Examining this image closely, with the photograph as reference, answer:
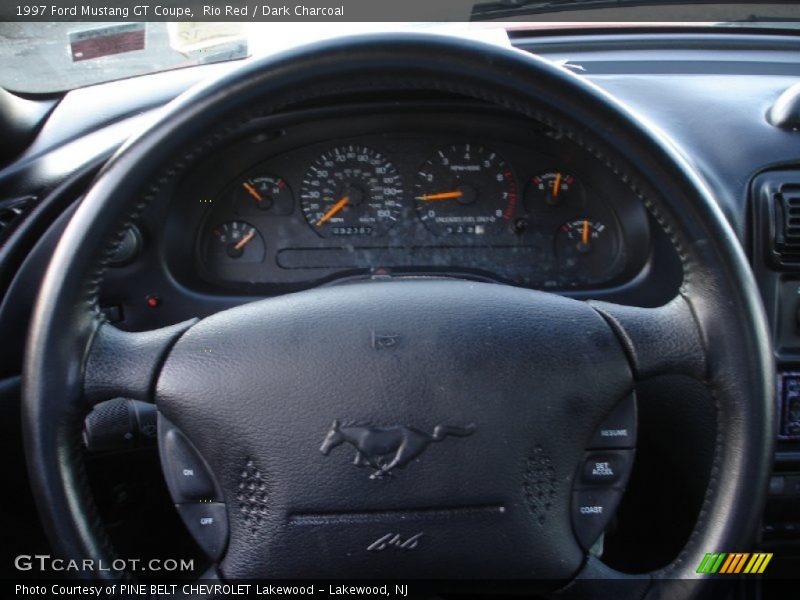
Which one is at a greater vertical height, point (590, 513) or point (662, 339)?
point (662, 339)

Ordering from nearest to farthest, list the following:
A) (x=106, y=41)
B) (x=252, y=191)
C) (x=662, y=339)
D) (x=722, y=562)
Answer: (x=722, y=562), (x=662, y=339), (x=106, y=41), (x=252, y=191)

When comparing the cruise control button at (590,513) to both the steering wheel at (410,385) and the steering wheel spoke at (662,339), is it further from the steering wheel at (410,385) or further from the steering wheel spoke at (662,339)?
the steering wheel spoke at (662,339)

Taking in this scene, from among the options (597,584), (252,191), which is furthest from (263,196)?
(597,584)

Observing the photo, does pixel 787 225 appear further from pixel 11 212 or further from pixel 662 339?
pixel 11 212

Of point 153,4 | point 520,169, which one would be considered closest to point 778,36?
point 520,169

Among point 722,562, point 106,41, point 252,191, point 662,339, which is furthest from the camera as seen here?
point 252,191

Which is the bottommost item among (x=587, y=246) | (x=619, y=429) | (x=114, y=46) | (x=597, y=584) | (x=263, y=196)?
(x=597, y=584)

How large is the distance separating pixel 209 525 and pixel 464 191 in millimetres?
1252

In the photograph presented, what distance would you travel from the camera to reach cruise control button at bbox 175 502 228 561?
141 centimetres

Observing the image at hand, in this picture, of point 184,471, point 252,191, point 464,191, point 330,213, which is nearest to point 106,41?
point 252,191

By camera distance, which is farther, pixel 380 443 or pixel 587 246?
pixel 587 246

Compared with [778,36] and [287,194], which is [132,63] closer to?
[287,194]

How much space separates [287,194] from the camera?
7.71ft

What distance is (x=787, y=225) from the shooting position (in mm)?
1907
